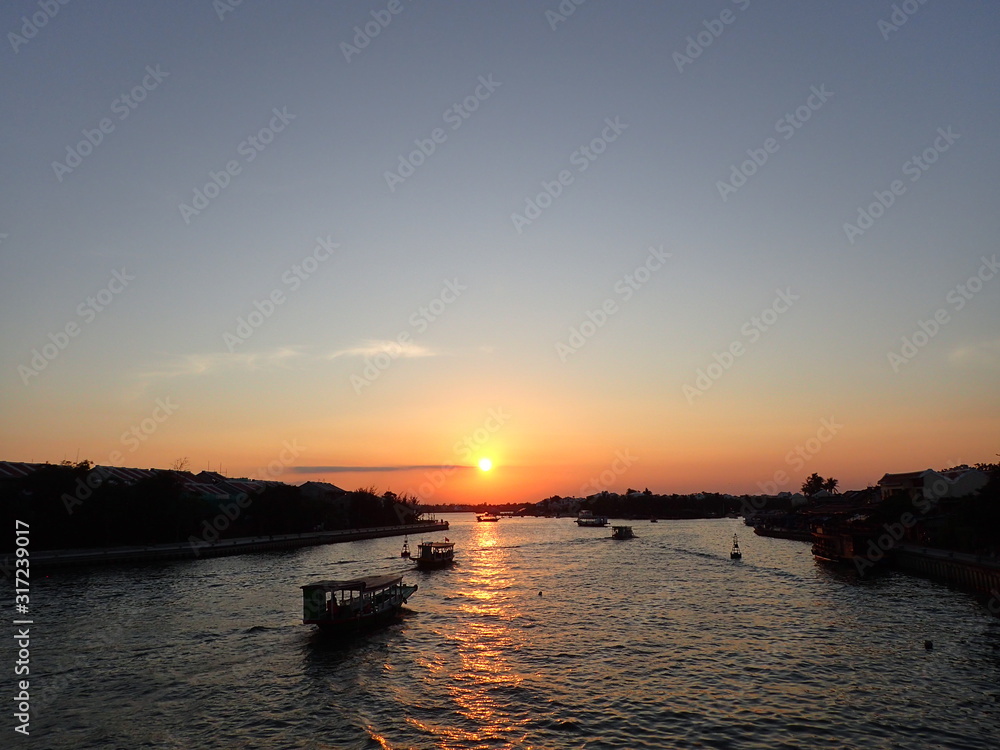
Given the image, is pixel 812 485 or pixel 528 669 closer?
pixel 528 669

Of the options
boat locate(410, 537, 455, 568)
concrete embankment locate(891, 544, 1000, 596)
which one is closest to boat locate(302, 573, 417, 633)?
boat locate(410, 537, 455, 568)

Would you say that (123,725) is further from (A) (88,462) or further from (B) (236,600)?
(A) (88,462)

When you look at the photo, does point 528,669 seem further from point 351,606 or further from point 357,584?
point 357,584

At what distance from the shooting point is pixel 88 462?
278ft

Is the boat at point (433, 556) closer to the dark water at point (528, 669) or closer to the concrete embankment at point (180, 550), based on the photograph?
the dark water at point (528, 669)

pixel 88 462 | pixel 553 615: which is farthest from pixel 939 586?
pixel 88 462

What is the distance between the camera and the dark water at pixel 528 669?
82.2 feet

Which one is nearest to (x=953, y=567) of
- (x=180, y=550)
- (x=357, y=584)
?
(x=357, y=584)

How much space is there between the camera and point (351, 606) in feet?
143

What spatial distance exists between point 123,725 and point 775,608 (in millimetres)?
45611

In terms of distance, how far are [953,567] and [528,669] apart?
4728 centimetres

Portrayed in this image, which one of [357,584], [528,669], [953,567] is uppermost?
[357,584]

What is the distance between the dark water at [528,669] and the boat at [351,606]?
1418 mm

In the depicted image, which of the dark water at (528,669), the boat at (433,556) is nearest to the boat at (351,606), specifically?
the dark water at (528,669)
